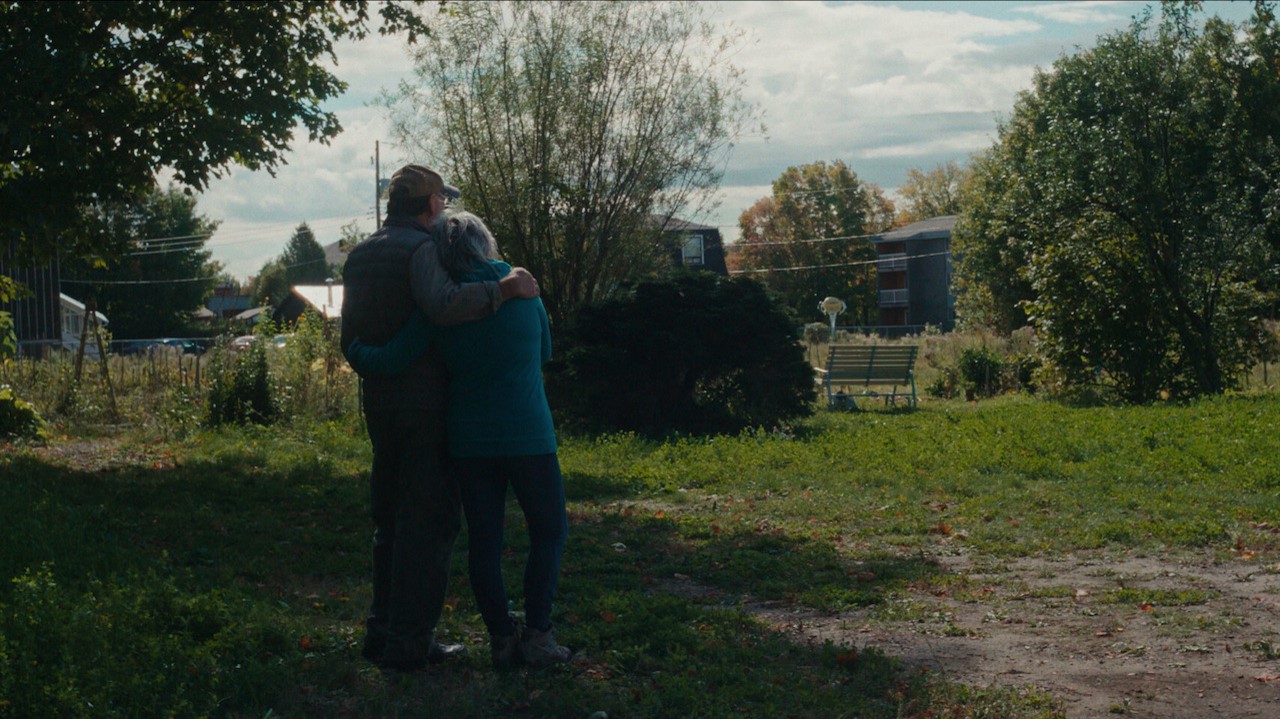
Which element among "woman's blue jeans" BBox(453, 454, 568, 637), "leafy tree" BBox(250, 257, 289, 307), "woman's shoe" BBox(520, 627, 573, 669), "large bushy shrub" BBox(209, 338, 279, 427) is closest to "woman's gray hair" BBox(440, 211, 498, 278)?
"woman's blue jeans" BBox(453, 454, 568, 637)

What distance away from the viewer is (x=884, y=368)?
75.9 ft

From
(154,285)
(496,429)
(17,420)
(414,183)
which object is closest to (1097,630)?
(496,429)

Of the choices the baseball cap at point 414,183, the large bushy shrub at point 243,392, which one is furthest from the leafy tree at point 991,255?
the baseball cap at point 414,183

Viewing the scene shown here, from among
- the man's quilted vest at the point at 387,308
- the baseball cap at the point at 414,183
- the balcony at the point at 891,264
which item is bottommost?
the man's quilted vest at the point at 387,308

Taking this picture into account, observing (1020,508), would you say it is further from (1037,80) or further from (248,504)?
(1037,80)

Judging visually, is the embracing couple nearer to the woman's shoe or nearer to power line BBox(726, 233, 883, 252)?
the woman's shoe

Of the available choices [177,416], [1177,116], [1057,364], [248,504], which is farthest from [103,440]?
[1177,116]

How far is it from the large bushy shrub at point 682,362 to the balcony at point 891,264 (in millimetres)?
68142

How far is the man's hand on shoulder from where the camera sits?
4938mm

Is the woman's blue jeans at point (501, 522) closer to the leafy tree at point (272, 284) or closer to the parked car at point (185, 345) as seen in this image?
the parked car at point (185, 345)

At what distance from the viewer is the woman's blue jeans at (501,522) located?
16.5 ft

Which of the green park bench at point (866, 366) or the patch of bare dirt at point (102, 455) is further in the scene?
the green park bench at point (866, 366)

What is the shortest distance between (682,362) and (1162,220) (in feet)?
33.8

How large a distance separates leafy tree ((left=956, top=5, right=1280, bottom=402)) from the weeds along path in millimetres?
15014
